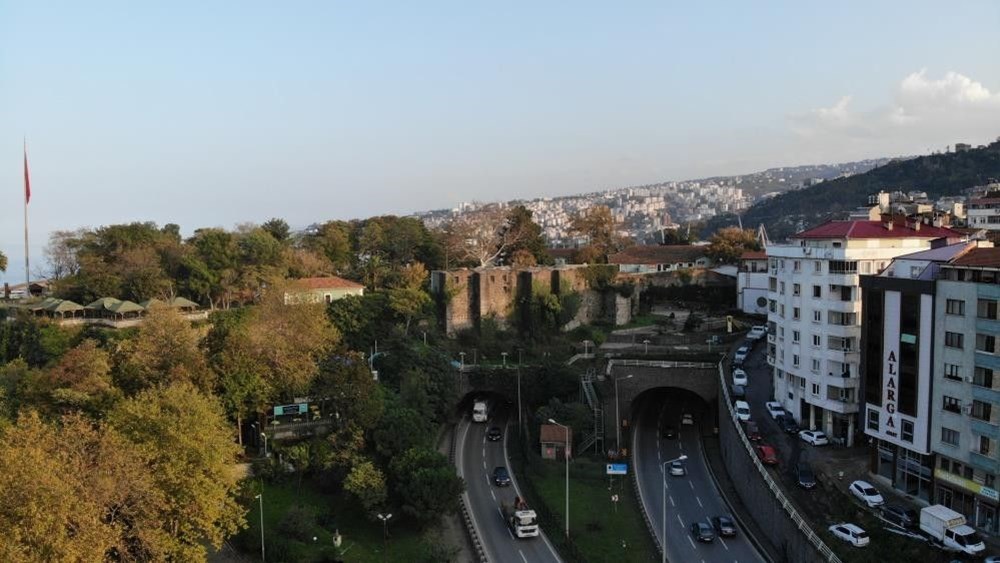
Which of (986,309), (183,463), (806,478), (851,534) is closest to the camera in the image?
(851,534)

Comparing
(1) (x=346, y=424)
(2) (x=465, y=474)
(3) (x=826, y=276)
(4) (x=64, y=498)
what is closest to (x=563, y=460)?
(2) (x=465, y=474)

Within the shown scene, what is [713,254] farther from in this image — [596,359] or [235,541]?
[235,541]

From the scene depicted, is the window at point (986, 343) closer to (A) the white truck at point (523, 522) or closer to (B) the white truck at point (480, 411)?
(A) the white truck at point (523, 522)

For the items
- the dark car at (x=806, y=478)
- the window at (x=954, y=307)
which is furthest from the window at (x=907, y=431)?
the window at (x=954, y=307)

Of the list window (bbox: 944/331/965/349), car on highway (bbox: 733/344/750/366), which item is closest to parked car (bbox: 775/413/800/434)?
car on highway (bbox: 733/344/750/366)

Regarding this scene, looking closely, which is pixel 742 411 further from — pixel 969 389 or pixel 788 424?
pixel 969 389

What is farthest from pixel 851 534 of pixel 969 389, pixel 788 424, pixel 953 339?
pixel 788 424
